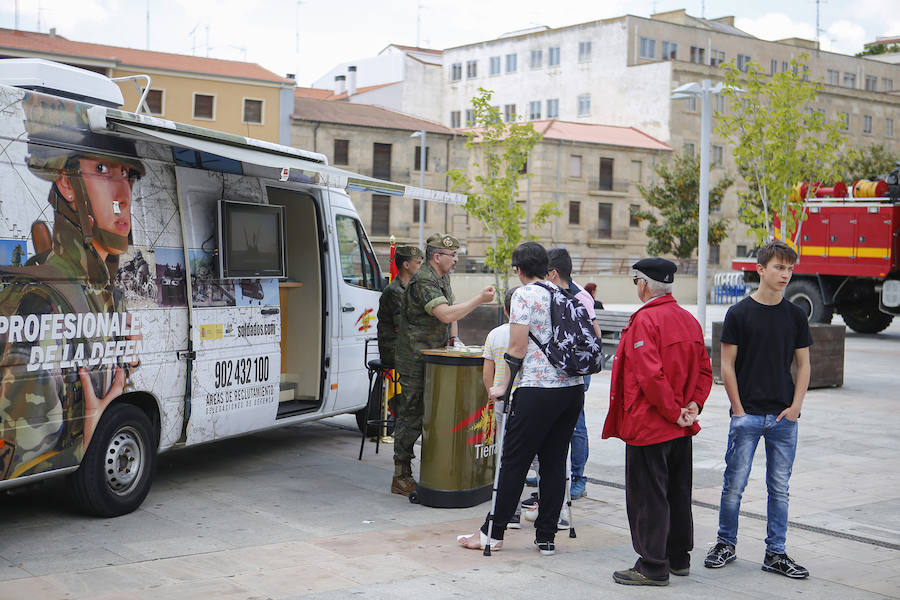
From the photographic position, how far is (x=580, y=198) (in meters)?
63.5

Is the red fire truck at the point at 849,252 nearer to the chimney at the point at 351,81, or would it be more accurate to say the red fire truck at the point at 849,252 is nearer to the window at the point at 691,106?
the window at the point at 691,106

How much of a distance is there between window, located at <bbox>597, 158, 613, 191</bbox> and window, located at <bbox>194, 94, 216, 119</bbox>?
23.4m

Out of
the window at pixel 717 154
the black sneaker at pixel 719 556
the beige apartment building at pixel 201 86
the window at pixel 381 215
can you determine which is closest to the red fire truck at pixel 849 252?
the black sneaker at pixel 719 556

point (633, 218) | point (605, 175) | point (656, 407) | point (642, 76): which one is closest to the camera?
point (656, 407)

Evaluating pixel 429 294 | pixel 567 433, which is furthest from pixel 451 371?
pixel 567 433

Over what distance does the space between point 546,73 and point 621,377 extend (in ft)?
231

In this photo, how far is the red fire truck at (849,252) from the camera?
22.0 meters

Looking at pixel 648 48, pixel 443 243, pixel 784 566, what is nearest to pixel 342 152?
pixel 648 48

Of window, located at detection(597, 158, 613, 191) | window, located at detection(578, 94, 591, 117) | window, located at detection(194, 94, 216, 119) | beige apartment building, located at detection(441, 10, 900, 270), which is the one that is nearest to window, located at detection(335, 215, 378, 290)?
window, located at detection(194, 94, 216, 119)

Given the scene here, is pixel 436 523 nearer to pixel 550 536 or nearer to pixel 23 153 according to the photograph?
pixel 550 536

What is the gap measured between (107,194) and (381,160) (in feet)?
184

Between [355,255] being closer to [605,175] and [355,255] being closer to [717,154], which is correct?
[605,175]

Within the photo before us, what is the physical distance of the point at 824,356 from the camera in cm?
1470

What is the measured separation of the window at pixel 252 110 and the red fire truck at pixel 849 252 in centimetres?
4015
